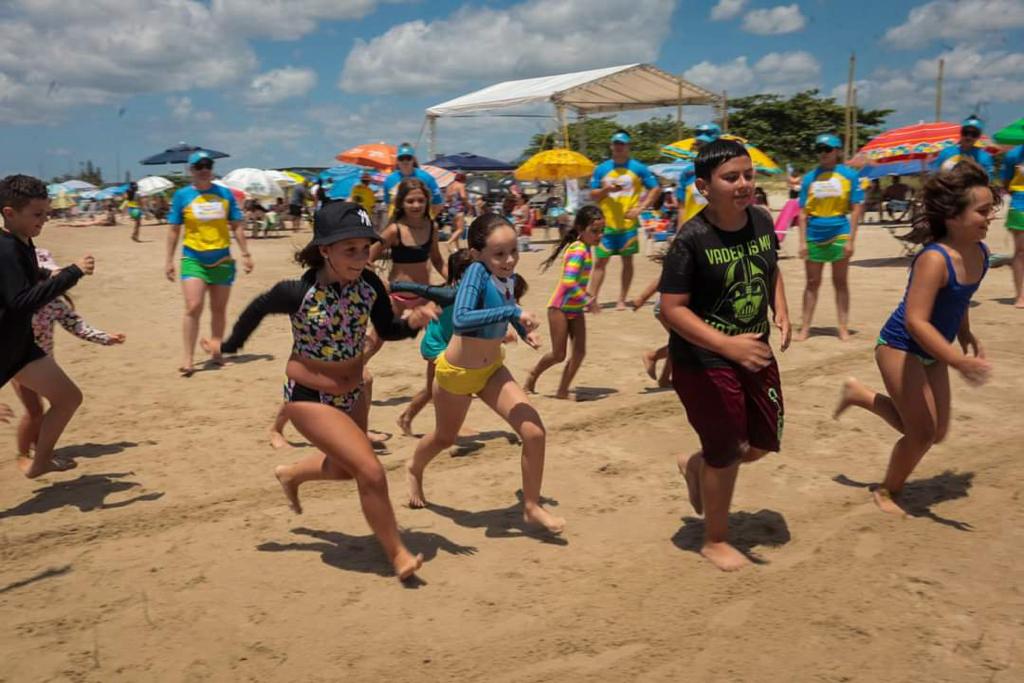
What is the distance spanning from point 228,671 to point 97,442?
370 cm

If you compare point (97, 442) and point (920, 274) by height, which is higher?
point (920, 274)

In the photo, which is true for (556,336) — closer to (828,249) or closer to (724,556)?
(724,556)

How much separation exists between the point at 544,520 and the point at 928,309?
2170mm

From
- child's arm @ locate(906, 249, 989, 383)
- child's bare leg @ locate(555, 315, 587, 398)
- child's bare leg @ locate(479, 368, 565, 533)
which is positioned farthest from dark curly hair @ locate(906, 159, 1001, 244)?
child's bare leg @ locate(555, 315, 587, 398)

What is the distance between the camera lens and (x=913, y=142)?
15617mm

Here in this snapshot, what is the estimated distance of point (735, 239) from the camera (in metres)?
3.76

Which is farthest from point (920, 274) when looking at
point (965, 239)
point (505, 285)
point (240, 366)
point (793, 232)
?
point (793, 232)

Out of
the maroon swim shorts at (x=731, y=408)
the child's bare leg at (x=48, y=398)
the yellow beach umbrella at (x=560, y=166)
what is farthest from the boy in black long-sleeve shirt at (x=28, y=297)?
the yellow beach umbrella at (x=560, y=166)

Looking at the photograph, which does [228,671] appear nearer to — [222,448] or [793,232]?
[222,448]

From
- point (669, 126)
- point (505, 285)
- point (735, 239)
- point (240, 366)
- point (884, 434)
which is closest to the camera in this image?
point (735, 239)

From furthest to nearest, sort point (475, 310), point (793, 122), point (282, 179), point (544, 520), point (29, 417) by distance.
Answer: point (793, 122)
point (282, 179)
point (29, 417)
point (544, 520)
point (475, 310)

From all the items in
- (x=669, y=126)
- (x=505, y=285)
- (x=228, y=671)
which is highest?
(x=669, y=126)

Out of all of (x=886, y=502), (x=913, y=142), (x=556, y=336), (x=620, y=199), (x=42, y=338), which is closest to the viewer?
(x=886, y=502)

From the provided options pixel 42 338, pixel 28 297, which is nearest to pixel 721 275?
pixel 28 297
